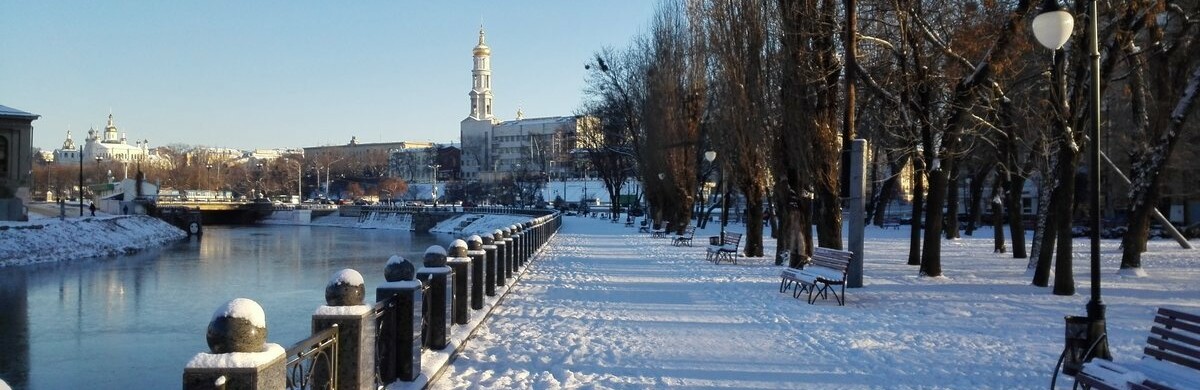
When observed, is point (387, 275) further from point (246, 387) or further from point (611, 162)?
point (611, 162)

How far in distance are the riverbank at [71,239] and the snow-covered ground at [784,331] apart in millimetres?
27354

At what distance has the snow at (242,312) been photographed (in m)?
4.36

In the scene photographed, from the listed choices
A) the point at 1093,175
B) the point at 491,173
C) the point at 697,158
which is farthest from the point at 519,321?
the point at 491,173

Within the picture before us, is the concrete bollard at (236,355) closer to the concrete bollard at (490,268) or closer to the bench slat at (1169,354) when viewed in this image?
the bench slat at (1169,354)

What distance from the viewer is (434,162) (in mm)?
151875

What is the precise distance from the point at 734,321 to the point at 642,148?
31.2 m

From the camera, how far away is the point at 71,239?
4162cm

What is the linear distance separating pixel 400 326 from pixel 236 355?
3290mm

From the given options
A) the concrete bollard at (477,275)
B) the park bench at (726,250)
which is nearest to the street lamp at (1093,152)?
the concrete bollard at (477,275)

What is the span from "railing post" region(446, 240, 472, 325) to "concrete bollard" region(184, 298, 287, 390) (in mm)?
6334

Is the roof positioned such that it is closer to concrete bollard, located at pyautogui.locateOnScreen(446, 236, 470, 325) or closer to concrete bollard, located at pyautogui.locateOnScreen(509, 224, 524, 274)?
concrete bollard, located at pyautogui.locateOnScreen(509, 224, 524, 274)

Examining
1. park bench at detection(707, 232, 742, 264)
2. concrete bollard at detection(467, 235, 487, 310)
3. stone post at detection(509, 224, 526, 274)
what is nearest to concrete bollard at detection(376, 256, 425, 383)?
concrete bollard at detection(467, 235, 487, 310)

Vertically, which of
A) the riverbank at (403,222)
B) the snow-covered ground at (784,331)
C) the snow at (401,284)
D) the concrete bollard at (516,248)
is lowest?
the riverbank at (403,222)

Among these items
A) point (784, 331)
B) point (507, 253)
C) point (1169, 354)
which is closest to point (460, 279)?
point (784, 331)
